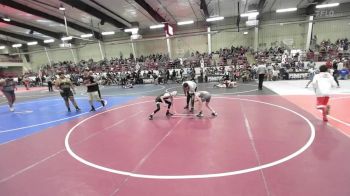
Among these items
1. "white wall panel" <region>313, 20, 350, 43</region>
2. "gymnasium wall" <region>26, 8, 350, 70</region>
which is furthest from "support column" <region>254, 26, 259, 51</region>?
"white wall panel" <region>313, 20, 350, 43</region>

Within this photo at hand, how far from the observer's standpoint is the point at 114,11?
847 inches

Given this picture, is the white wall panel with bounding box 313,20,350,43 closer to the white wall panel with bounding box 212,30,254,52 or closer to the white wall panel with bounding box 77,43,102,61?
the white wall panel with bounding box 212,30,254,52

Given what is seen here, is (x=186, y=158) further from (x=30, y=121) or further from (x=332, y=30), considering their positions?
(x=332, y=30)

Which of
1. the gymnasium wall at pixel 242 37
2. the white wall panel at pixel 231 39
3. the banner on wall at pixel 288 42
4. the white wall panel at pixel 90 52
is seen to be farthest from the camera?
the white wall panel at pixel 90 52

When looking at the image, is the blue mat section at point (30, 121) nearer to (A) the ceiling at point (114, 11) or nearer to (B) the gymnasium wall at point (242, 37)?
(A) the ceiling at point (114, 11)

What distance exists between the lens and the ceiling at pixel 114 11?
63.1 feet

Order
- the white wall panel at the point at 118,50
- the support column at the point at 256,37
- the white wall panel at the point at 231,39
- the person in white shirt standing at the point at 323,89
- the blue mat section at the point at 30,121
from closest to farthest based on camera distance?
the person in white shirt standing at the point at 323,89 → the blue mat section at the point at 30,121 → the support column at the point at 256,37 → the white wall panel at the point at 231,39 → the white wall panel at the point at 118,50

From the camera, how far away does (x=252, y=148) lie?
4883mm

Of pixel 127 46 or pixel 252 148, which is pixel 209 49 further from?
pixel 252 148

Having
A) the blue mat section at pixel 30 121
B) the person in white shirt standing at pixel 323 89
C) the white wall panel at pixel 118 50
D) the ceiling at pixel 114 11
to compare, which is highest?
the ceiling at pixel 114 11

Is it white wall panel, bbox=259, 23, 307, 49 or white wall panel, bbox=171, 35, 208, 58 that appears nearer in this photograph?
white wall panel, bbox=259, 23, 307, 49

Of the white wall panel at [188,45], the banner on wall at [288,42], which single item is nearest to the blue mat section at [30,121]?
the white wall panel at [188,45]

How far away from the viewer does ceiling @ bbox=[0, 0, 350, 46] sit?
19234 millimetres

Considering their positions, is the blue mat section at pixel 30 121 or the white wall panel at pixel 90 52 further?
the white wall panel at pixel 90 52
